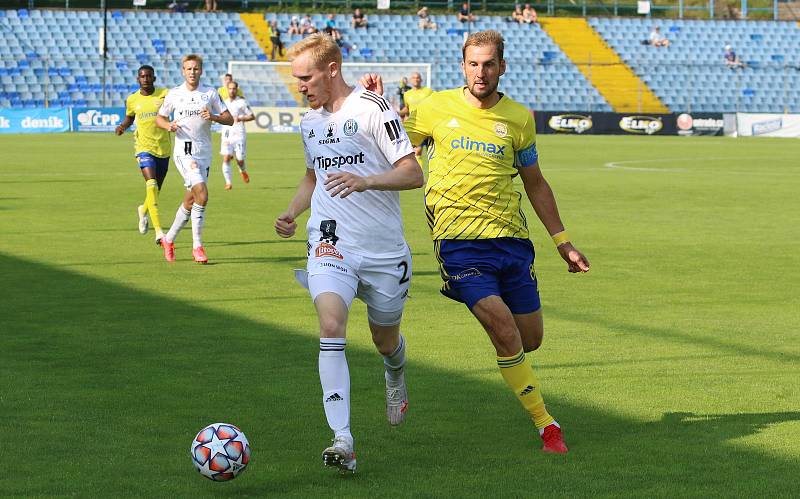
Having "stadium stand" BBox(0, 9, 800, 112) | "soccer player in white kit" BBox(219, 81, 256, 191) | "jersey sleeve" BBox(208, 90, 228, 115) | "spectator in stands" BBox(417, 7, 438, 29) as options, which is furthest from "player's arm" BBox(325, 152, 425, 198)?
"spectator in stands" BBox(417, 7, 438, 29)

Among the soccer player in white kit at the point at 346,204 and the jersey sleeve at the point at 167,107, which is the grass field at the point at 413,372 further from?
the jersey sleeve at the point at 167,107

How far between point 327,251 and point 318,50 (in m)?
0.99

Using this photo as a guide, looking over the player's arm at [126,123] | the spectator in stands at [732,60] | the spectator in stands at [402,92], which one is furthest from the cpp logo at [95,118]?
the player's arm at [126,123]

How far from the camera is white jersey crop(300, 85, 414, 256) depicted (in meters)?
6.50

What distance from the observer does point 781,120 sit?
54.7 metres

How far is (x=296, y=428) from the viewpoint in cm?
709

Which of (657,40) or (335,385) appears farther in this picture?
(657,40)

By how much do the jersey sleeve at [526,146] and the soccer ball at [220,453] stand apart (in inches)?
83.8

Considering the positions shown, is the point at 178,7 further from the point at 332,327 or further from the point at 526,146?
the point at 332,327

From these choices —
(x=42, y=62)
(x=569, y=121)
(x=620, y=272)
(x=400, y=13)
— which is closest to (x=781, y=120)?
(x=569, y=121)

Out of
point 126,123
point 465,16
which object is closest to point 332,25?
point 465,16

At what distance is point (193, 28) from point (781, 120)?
85.0ft

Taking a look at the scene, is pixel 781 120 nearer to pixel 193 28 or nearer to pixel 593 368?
pixel 193 28

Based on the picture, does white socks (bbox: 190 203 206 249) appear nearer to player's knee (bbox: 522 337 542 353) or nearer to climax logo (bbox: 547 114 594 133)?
player's knee (bbox: 522 337 542 353)
